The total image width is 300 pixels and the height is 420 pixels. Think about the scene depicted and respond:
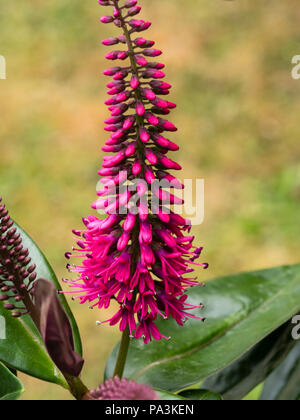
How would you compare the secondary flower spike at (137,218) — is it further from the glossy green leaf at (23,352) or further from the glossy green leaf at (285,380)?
the glossy green leaf at (285,380)

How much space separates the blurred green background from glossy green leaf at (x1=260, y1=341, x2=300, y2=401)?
199 centimetres

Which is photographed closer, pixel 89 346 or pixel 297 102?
pixel 89 346

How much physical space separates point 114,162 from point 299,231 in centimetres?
317

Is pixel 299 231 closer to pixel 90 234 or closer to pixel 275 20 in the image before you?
pixel 275 20

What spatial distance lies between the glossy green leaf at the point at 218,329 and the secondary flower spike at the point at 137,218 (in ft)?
0.43

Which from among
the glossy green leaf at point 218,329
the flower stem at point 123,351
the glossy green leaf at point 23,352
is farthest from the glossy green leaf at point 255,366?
the glossy green leaf at point 23,352

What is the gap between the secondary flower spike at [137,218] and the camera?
1127 mm

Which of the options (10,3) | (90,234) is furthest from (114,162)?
(10,3)

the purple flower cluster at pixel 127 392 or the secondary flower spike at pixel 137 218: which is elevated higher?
the secondary flower spike at pixel 137 218

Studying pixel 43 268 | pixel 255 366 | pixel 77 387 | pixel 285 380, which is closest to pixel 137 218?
pixel 43 268

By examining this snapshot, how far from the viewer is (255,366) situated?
1354 mm

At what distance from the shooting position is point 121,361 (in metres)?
1.19

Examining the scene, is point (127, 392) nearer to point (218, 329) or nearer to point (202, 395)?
point (202, 395)

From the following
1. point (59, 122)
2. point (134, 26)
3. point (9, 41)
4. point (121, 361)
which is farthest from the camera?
point (9, 41)
